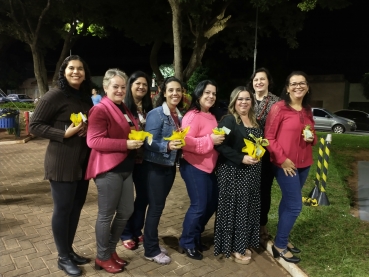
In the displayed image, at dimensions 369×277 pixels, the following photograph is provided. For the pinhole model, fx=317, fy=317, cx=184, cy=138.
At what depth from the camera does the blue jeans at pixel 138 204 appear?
11.2ft

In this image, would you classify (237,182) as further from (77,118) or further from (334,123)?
(334,123)

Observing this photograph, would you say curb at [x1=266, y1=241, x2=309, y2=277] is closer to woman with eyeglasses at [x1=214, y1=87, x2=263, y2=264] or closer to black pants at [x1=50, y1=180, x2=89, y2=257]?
woman with eyeglasses at [x1=214, y1=87, x2=263, y2=264]

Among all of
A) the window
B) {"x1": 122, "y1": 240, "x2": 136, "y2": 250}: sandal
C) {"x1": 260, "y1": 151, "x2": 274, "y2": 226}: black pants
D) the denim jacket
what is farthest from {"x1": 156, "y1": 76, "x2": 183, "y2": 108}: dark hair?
the window

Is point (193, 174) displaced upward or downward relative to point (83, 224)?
upward

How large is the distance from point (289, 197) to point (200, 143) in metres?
1.14

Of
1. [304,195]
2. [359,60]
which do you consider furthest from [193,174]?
[359,60]

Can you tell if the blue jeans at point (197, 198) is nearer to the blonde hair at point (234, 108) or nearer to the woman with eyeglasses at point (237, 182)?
the woman with eyeglasses at point (237, 182)

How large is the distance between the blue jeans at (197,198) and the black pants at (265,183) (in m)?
0.61

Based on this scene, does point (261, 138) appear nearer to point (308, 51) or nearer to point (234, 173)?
point (234, 173)

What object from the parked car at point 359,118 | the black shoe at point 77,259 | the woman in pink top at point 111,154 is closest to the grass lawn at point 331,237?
the woman in pink top at point 111,154

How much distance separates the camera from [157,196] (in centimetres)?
330

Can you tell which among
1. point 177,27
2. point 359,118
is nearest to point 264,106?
point 177,27

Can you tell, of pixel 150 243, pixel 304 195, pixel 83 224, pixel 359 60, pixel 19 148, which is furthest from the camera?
pixel 359 60

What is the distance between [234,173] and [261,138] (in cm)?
47
